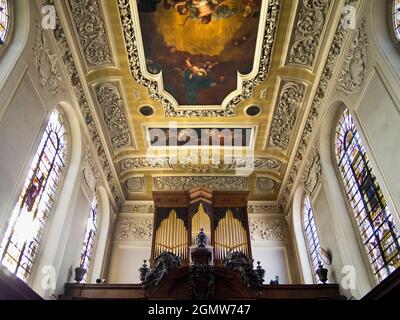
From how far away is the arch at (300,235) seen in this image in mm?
9438

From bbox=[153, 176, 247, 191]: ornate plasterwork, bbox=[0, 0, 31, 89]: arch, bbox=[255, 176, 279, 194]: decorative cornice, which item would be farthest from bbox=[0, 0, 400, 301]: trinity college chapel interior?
bbox=[153, 176, 247, 191]: ornate plasterwork

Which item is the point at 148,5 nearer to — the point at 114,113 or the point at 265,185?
the point at 114,113

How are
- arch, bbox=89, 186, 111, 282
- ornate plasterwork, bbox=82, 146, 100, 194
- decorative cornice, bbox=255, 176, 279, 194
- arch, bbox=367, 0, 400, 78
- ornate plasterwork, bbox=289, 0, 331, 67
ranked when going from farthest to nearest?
decorative cornice, bbox=255, 176, 279, 194 < arch, bbox=89, 186, 111, 282 < ornate plasterwork, bbox=82, 146, 100, 194 < ornate plasterwork, bbox=289, 0, 331, 67 < arch, bbox=367, 0, 400, 78

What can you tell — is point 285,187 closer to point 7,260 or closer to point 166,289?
point 166,289

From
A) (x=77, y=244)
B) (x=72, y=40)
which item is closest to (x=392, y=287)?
(x=77, y=244)

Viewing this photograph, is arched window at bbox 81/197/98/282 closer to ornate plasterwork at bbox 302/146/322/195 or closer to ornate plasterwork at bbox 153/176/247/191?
ornate plasterwork at bbox 153/176/247/191

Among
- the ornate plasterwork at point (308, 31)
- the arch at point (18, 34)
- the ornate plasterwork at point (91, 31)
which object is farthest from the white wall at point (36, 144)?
the ornate plasterwork at point (308, 31)

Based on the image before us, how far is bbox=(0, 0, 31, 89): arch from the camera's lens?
516 centimetres

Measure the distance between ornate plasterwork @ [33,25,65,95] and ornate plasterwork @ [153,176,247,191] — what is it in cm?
530

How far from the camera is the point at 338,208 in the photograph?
731 cm

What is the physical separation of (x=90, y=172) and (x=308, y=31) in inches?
243

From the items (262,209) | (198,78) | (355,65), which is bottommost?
(355,65)

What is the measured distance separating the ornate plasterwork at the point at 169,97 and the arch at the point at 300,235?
3.32 m

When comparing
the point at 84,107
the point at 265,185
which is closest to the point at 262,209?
the point at 265,185
